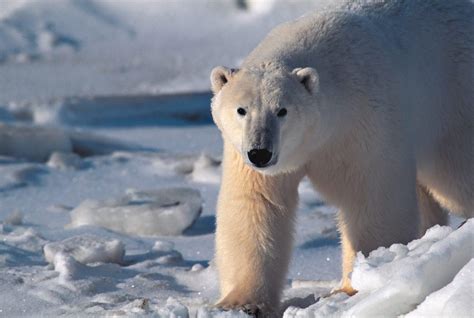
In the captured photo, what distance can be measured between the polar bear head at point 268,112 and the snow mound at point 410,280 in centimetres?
46

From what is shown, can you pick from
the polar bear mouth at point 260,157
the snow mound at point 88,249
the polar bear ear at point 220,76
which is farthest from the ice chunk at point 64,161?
the polar bear mouth at point 260,157

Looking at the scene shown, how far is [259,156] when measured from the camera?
306cm

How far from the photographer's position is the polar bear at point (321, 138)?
10.7ft

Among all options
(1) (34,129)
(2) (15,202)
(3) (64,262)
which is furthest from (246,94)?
(1) (34,129)

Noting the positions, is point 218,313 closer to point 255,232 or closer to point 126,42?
point 255,232

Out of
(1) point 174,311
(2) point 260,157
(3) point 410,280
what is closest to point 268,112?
(2) point 260,157

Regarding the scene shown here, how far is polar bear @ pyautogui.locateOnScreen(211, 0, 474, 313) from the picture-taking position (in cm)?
327

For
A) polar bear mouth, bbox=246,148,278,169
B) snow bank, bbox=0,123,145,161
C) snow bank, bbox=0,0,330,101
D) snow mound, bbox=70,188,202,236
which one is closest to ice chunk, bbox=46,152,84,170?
snow bank, bbox=0,123,145,161

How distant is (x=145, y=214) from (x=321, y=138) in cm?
177

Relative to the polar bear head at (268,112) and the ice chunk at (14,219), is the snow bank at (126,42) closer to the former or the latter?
the ice chunk at (14,219)

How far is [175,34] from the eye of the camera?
1230 cm

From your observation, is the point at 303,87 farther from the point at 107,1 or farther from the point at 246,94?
the point at 107,1

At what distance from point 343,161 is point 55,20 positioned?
896cm

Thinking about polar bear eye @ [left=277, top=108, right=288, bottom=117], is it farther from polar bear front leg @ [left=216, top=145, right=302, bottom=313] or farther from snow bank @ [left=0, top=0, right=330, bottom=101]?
snow bank @ [left=0, top=0, right=330, bottom=101]
